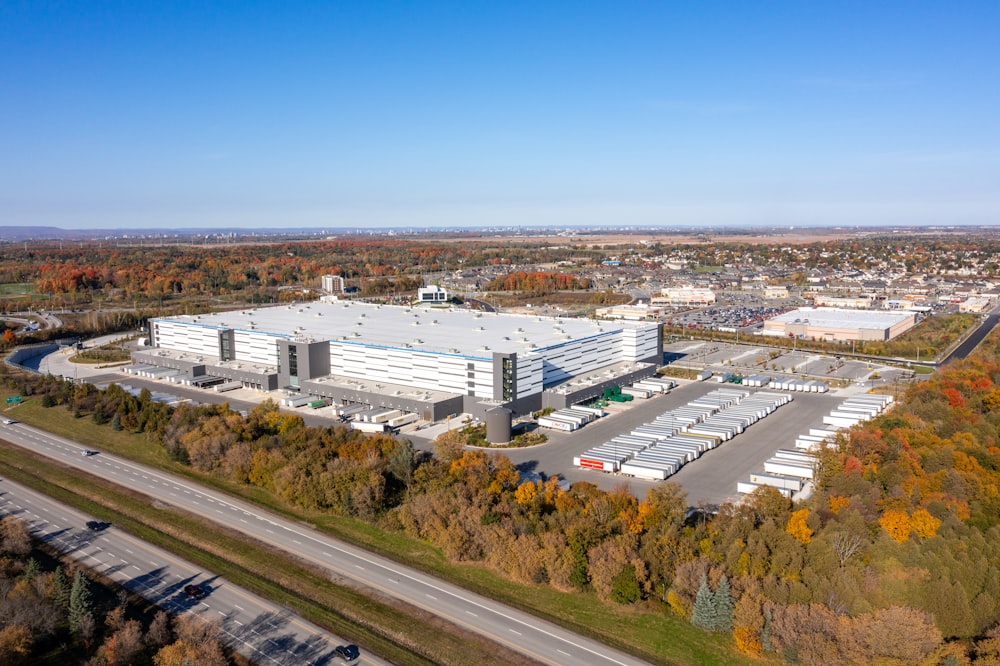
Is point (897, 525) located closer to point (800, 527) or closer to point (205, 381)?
point (800, 527)

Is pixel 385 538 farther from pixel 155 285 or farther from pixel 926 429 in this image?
pixel 155 285

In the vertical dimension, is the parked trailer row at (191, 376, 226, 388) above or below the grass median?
above

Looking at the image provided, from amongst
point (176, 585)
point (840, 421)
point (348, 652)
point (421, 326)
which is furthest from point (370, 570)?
point (421, 326)

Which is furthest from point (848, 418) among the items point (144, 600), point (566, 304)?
point (566, 304)

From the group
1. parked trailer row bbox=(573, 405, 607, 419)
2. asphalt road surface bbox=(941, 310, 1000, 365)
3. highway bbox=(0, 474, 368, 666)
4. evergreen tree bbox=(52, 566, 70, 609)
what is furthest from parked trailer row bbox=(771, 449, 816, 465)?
asphalt road surface bbox=(941, 310, 1000, 365)

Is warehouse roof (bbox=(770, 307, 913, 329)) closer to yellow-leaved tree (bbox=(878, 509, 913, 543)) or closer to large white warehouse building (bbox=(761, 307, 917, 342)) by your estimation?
large white warehouse building (bbox=(761, 307, 917, 342))

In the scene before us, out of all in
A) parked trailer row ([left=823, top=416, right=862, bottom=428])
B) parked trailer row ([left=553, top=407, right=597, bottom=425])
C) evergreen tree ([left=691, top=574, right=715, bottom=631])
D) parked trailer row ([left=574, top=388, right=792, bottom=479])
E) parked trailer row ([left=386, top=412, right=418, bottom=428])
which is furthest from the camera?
parked trailer row ([left=553, top=407, right=597, bottom=425])
